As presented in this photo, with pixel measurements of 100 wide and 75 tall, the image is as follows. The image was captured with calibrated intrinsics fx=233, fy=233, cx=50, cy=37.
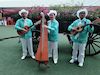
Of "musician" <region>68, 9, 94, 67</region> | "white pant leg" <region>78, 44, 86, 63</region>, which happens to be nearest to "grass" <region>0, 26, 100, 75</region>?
"white pant leg" <region>78, 44, 86, 63</region>

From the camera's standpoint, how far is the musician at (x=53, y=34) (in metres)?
4.88

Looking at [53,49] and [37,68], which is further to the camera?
[53,49]

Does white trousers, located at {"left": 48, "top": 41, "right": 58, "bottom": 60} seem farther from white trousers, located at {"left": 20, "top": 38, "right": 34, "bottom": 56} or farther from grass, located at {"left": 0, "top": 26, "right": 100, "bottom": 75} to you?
white trousers, located at {"left": 20, "top": 38, "right": 34, "bottom": 56}

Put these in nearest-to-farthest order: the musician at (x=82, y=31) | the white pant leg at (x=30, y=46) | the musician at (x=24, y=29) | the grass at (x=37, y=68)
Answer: the grass at (x=37, y=68)
the musician at (x=82, y=31)
the musician at (x=24, y=29)
the white pant leg at (x=30, y=46)

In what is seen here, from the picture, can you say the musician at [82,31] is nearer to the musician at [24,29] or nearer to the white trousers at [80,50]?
the white trousers at [80,50]

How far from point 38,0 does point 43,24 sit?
5.76 m

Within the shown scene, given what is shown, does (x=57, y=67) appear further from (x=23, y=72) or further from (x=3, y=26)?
(x=3, y=26)

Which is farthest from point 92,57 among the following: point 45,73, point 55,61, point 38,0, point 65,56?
point 38,0

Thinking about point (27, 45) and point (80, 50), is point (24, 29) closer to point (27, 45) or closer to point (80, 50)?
point (27, 45)

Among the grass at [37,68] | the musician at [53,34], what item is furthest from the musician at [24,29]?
the musician at [53,34]

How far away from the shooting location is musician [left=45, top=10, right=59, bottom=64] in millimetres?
4879

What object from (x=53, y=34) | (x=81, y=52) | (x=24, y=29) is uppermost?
(x=24, y=29)

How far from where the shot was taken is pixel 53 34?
4953 mm

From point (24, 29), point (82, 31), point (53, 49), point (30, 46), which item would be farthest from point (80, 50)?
point (24, 29)
